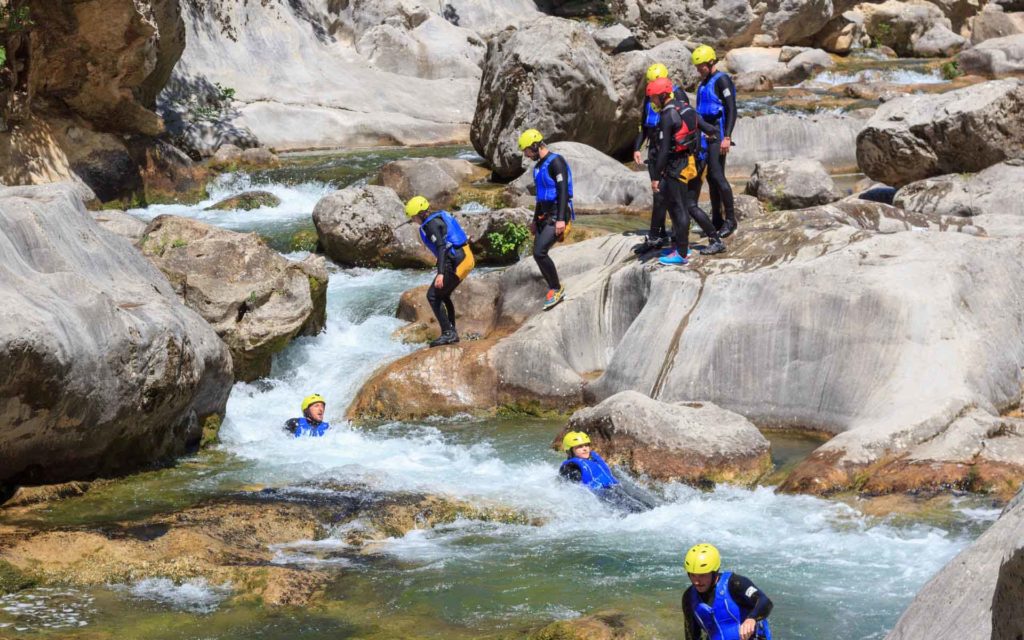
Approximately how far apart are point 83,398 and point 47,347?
74cm

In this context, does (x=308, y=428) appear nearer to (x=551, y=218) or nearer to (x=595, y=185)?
(x=551, y=218)

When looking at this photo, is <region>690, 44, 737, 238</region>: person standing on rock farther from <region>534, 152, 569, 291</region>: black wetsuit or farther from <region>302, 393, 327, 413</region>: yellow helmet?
<region>302, 393, 327, 413</region>: yellow helmet

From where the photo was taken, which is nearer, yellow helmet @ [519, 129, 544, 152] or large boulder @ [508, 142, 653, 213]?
yellow helmet @ [519, 129, 544, 152]

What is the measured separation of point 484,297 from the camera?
14391 millimetres

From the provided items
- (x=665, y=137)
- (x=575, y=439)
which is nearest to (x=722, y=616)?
(x=575, y=439)

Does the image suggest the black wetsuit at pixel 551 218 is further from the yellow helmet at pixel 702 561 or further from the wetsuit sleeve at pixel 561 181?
the yellow helmet at pixel 702 561

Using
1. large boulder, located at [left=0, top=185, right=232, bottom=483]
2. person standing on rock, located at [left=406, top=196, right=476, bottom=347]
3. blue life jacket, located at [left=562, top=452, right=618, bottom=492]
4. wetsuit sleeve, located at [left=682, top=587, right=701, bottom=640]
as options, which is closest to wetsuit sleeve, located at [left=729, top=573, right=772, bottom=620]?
wetsuit sleeve, located at [left=682, top=587, right=701, bottom=640]

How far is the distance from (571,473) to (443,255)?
420 centimetres

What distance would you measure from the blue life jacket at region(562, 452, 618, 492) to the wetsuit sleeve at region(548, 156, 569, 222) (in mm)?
3673

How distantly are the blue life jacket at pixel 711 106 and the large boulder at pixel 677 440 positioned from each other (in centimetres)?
312

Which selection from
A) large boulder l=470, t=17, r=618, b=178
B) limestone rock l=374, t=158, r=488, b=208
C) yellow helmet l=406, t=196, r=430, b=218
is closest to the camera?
yellow helmet l=406, t=196, r=430, b=218

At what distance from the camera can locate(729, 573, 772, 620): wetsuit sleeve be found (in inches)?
231

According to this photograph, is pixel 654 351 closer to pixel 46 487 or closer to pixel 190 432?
pixel 190 432

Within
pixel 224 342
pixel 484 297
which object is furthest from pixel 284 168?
pixel 224 342
